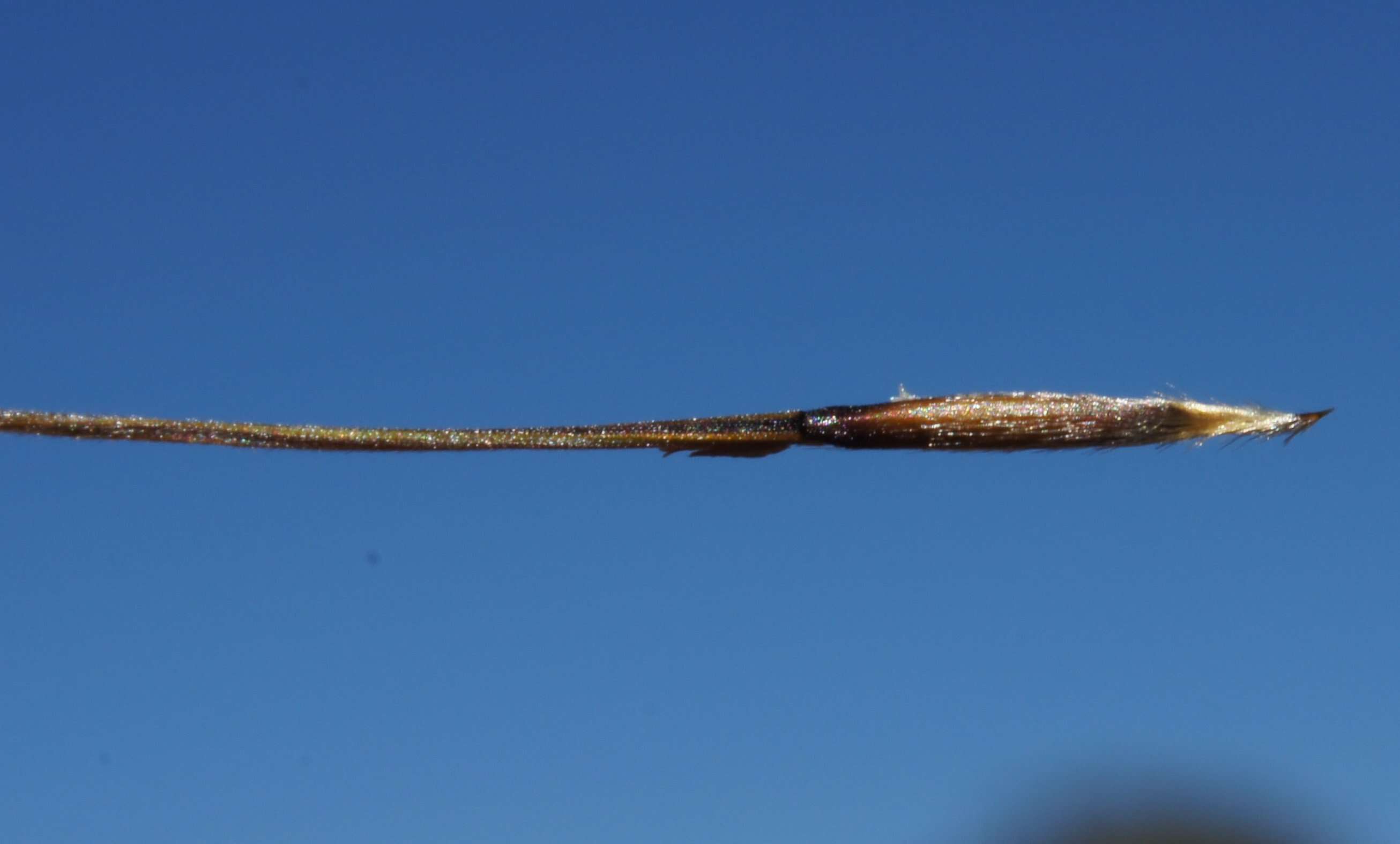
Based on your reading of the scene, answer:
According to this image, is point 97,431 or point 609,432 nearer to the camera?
point 97,431

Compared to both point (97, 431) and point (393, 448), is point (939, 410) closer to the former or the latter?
point (393, 448)

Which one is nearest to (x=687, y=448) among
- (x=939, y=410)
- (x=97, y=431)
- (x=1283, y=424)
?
(x=939, y=410)

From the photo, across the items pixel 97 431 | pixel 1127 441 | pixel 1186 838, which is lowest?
pixel 1186 838

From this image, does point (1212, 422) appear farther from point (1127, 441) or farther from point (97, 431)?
point (97, 431)

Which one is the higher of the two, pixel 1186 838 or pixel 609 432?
pixel 609 432

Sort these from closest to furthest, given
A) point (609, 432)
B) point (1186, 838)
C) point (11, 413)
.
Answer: point (11, 413) < point (609, 432) < point (1186, 838)

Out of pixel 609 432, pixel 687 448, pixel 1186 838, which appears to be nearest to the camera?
pixel 609 432

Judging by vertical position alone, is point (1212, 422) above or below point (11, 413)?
below

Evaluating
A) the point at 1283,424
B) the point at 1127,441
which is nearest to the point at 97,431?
the point at 1127,441

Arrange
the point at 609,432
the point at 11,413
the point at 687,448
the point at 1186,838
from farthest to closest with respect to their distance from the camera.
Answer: the point at 1186,838 < the point at 687,448 < the point at 609,432 < the point at 11,413

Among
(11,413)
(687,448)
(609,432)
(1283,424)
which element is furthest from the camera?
(1283,424)
